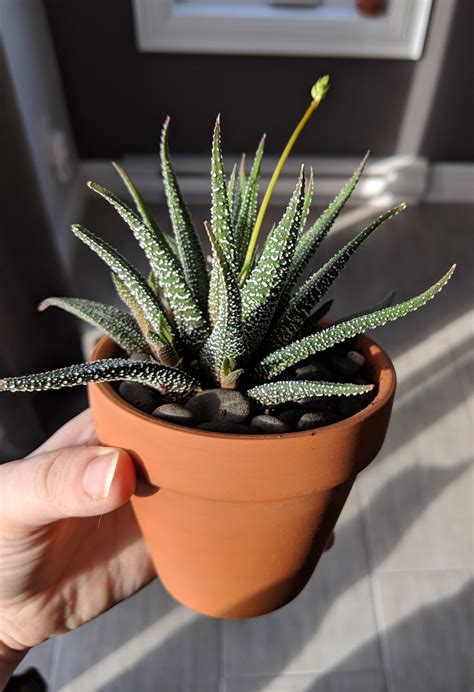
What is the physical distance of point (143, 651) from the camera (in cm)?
102

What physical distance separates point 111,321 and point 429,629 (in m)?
0.85

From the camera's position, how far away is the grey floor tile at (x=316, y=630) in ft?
3.29

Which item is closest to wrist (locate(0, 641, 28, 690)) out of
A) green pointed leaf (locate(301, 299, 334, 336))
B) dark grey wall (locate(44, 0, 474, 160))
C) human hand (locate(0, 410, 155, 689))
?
human hand (locate(0, 410, 155, 689))

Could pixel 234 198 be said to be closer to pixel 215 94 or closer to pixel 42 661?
pixel 42 661

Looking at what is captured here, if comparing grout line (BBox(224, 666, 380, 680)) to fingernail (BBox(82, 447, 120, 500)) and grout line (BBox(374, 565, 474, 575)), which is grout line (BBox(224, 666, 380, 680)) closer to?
grout line (BBox(374, 565, 474, 575))

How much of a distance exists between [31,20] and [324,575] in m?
1.68

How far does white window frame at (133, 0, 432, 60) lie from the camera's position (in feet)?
6.27

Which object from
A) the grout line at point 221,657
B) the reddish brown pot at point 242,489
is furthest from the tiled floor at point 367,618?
the reddish brown pot at point 242,489

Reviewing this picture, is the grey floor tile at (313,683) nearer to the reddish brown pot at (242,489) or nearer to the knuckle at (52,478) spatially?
the reddish brown pot at (242,489)

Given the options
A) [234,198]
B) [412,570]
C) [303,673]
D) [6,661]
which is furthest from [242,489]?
[412,570]

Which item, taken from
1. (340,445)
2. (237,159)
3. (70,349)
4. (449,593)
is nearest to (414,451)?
(449,593)

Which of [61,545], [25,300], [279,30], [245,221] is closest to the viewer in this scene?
[245,221]

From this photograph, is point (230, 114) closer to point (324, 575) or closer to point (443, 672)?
point (324, 575)

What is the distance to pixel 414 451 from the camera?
1345 millimetres
